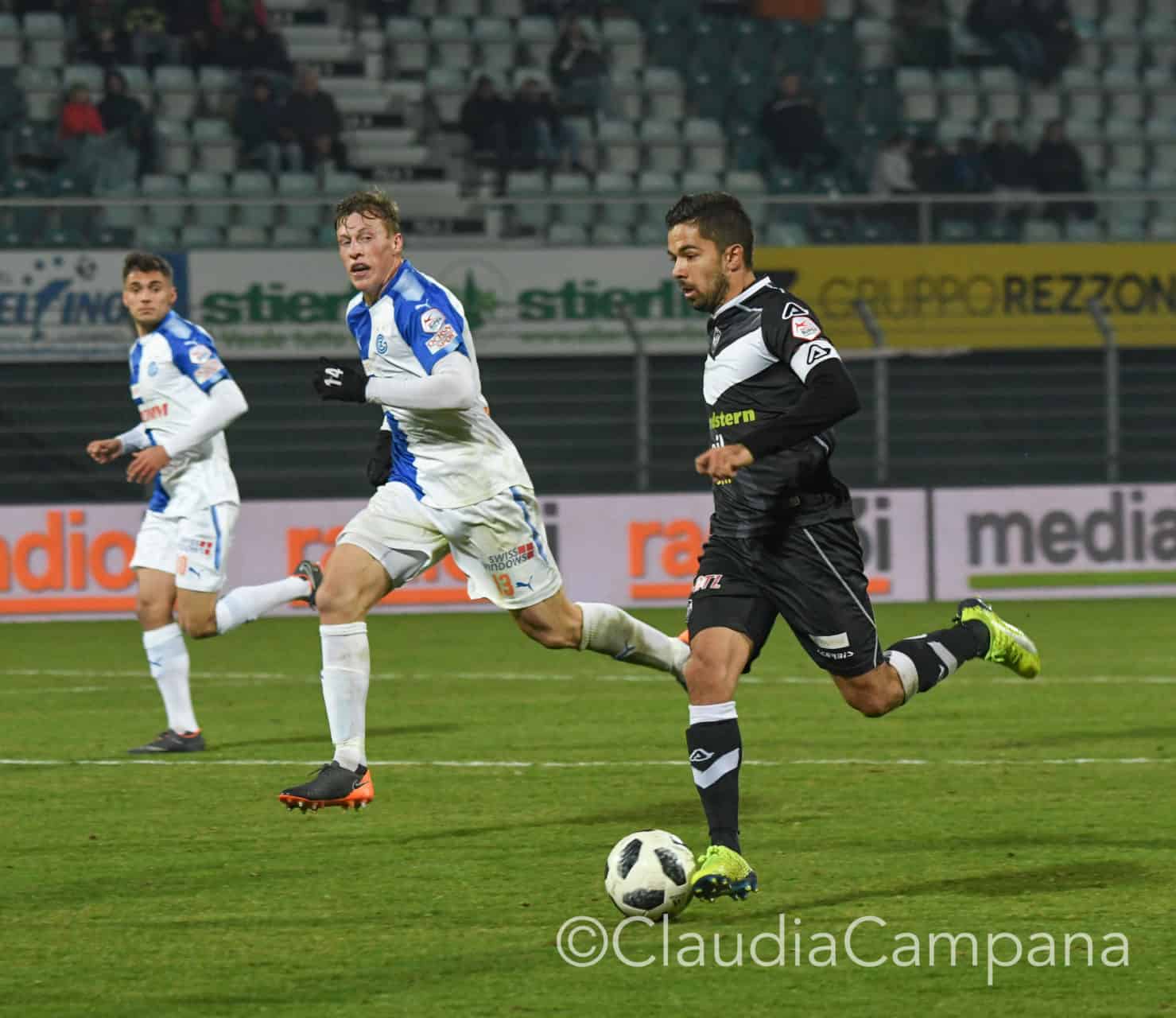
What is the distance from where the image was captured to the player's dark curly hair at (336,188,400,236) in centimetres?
727

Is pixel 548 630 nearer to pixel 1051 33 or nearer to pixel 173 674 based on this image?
pixel 173 674

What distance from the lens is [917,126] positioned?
23.9 m

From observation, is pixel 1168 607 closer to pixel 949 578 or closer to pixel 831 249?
pixel 949 578

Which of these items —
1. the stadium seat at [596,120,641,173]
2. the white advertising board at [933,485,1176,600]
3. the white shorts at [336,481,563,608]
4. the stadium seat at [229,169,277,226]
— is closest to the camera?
the white shorts at [336,481,563,608]

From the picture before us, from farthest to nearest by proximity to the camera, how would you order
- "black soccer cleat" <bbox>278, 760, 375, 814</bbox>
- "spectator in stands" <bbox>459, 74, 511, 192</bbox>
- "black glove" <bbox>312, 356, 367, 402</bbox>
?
"spectator in stands" <bbox>459, 74, 511, 192</bbox> → "black glove" <bbox>312, 356, 367, 402</bbox> → "black soccer cleat" <bbox>278, 760, 375, 814</bbox>

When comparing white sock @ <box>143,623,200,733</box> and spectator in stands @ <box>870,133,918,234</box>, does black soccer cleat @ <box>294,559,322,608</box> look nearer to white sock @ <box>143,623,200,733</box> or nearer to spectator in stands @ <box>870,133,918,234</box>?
white sock @ <box>143,623,200,733</box>

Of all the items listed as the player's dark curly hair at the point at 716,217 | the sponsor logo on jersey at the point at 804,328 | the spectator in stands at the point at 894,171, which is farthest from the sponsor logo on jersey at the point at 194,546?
the spectator in stands at the point at 894,171

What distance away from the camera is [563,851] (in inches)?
260

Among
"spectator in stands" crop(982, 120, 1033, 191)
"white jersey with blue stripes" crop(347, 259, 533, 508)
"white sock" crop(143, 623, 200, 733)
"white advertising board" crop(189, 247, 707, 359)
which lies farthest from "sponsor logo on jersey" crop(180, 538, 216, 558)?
"spectator in stands" crop(982, 120, 1033, 191)

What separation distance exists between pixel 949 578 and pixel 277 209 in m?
6.93

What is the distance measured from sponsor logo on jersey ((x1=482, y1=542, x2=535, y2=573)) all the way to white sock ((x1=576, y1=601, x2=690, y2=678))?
0.32 metres

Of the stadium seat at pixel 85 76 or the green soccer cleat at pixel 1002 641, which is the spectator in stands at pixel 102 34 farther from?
the green soccer cleat at pixel 1002 641

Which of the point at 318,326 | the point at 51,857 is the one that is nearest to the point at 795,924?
the point at 51,857

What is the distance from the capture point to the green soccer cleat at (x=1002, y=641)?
23.2ft
